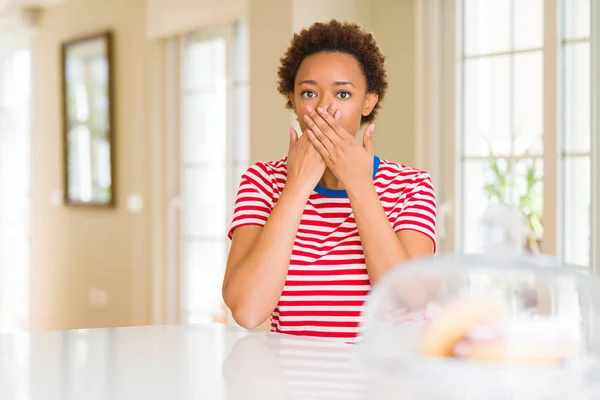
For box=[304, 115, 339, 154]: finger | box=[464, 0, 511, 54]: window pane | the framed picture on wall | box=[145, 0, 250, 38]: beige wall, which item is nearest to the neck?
box=[304, 115, 339, 154]: finger

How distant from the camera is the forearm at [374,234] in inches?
55.6

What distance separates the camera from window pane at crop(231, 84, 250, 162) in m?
4.57

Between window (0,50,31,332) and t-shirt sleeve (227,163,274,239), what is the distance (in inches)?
223

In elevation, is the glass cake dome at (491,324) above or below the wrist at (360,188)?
below

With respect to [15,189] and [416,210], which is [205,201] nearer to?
[15,189]

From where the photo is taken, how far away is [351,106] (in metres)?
1.55

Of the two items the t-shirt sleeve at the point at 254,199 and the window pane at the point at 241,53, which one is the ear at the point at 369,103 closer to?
the t-shirt sleeve at the point at 254,199

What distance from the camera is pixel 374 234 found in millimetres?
1418

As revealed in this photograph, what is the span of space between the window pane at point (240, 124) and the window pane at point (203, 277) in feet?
1.76

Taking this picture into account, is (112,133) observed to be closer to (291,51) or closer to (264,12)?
(264,12)

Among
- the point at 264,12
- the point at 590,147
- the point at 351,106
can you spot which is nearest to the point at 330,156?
the point at 351,106

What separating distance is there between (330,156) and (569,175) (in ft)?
5.92

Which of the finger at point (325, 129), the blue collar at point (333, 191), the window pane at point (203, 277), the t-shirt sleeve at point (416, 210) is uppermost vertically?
the finger at point (325, 129)

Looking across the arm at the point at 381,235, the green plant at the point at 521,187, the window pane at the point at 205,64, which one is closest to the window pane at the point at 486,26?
the green plant at the point at 521,187
